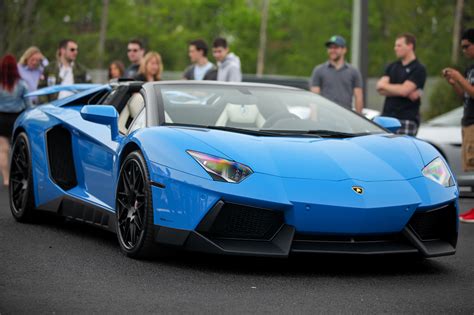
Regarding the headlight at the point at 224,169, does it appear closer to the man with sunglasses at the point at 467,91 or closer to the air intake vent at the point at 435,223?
the air intake vent at the point at 435,223

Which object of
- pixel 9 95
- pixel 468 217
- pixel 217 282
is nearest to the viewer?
pixel 217 282

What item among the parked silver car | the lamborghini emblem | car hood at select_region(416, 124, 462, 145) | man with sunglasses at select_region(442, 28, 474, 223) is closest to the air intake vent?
the lamborghini emblem

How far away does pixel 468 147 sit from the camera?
416 inches

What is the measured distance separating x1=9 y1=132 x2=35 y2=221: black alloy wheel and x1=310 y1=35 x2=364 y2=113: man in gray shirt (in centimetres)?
466

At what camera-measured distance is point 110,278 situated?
6418 millimetres

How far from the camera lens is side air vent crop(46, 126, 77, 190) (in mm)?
8641

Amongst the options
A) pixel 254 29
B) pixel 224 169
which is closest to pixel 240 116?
pixel 224 169

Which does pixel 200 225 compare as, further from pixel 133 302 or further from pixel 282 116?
pixel 282 116

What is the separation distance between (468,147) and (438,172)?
3574mm

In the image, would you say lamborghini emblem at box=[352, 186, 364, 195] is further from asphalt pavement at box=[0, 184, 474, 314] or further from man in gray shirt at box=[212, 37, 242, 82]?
man in gray shirt at box=[212, 37, 242, 82]

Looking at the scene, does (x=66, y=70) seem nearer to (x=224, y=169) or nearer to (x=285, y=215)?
(x=224, y=169)

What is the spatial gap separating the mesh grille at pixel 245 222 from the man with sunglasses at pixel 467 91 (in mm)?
4065

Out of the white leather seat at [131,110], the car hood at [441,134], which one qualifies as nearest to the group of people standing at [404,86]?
the car hood at [441,134]

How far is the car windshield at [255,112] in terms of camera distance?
24.9ft
